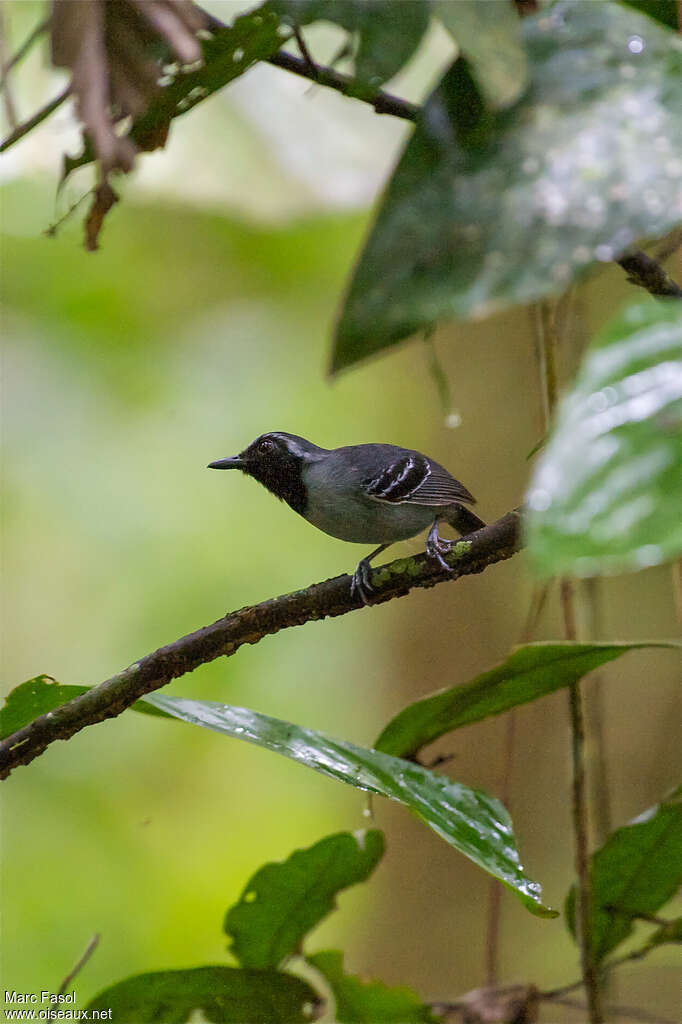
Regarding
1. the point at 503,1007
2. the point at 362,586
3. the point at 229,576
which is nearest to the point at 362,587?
the point at 362,586

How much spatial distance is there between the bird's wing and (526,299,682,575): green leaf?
1.40m

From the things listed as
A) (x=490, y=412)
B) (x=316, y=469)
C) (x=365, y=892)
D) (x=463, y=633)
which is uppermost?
(x=316, y=469)

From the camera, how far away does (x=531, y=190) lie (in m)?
0.83

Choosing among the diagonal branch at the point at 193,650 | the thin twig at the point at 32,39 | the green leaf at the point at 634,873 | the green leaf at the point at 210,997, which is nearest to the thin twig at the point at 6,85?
the thin twig at the point at 32,39

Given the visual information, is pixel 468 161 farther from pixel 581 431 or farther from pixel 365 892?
pixel 365 892

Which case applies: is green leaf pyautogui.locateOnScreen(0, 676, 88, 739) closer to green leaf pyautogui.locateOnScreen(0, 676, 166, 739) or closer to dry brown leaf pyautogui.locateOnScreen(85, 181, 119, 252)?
green leaf pyautogui.locateOnScreen(0, 676, 166, 739)

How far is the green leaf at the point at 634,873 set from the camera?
1734 millimetres

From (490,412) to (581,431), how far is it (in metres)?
2.77

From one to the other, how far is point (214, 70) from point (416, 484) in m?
1.06

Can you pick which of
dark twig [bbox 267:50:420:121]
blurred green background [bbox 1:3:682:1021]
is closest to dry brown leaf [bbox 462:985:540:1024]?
blurred green background [bbox 1:3:682:1021]

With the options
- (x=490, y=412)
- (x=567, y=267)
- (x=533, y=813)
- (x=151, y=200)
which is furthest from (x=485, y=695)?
(x=151, y=200)

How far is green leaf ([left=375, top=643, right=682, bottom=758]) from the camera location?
1.58 m

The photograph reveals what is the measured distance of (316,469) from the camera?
7.35 ft

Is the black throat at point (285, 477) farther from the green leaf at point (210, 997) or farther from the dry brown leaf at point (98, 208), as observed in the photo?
the green leaf at point (210, 997)
